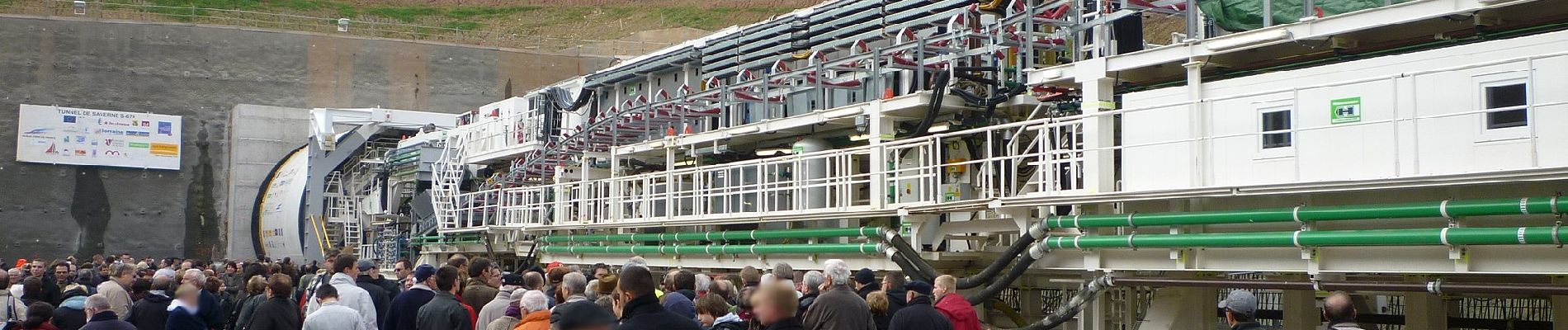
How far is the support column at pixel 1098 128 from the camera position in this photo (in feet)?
42.7

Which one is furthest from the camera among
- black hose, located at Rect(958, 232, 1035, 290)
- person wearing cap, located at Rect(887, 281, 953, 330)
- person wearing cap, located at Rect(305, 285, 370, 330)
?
black hose, located at Rect(958, 232, 1035, 290)

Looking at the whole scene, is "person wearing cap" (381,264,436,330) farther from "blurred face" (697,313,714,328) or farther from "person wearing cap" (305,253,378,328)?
"blurred face" (697,313,714,328)

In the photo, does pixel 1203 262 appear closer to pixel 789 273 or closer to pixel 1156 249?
pixel 1156 249

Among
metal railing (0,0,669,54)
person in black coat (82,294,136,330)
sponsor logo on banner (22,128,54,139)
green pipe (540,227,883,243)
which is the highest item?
metal railing (0,0,669,54)

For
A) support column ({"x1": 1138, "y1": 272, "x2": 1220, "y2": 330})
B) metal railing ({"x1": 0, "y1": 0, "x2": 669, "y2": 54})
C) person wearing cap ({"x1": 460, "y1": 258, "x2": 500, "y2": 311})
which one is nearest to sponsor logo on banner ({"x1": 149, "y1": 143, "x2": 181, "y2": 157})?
metal railing ({"x1": 0, "y1": 0, "x2": 669, "y2": 54})

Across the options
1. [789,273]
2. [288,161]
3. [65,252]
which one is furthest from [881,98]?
[65,252]

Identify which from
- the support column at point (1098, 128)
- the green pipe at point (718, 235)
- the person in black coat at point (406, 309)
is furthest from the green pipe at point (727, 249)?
the person in black coat at point (406, 309)

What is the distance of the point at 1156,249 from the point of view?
12477mm

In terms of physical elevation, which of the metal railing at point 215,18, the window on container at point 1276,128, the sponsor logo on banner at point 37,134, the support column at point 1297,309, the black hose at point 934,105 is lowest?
the support column at point 1297,309

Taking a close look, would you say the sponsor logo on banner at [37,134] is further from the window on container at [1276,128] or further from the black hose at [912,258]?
the window on container at [1276,128]

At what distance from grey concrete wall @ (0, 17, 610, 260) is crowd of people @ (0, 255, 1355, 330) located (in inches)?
1187

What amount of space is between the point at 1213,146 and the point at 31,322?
9.28 m

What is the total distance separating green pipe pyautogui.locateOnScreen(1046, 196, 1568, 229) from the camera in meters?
9.48

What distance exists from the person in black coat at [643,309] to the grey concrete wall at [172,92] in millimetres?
38305
